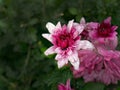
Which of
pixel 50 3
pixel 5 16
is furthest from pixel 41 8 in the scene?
pixel 5 16

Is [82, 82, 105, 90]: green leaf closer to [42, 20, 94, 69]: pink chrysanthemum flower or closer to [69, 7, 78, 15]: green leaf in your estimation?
[42, 20, 94, 69]: pink chrysanthemum flower

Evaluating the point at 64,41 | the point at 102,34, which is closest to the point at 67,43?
the point at 64,41

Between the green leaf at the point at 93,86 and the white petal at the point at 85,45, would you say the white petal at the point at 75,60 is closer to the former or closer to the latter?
the white petal at the point at 85,45

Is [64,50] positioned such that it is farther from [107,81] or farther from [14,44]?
[14,44]

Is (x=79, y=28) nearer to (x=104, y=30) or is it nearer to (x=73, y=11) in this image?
(x=104, y=30)

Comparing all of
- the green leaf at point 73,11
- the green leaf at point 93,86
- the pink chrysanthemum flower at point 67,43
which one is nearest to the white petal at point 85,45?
the pink chrysanthemum flower at point 67,43

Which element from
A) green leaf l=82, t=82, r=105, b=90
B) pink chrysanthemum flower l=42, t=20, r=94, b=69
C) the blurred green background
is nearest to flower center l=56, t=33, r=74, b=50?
pink chrysanthemum flower l=42, t=20, r=94, b=69
